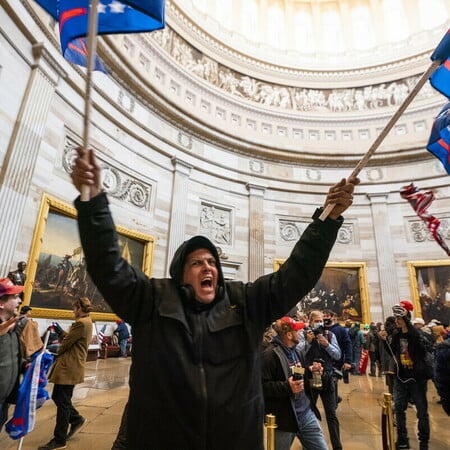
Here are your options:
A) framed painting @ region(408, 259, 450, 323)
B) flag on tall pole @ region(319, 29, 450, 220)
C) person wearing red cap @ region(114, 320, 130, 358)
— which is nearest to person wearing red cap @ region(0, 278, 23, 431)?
flag on tall pole @ region(319, 29, 450, 220)

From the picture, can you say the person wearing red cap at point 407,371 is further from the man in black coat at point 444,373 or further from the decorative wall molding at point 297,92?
the decorative wall molding at point 297,92

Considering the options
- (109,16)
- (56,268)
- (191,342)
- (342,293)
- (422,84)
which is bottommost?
(191,342)

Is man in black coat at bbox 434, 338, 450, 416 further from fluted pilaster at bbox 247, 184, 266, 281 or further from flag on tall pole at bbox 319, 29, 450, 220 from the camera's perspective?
fluted pilaster at bbox 247, 184, 266, 281

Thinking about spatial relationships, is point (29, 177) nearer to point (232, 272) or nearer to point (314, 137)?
point (232, 272)

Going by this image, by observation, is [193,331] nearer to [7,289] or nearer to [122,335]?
[7,289]

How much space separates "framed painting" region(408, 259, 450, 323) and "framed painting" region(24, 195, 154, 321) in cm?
1300

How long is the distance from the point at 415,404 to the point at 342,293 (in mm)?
11058

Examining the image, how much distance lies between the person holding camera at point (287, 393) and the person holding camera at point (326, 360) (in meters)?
0.69

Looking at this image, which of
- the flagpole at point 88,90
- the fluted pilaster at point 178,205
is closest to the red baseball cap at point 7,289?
the flagpole at point 88,90

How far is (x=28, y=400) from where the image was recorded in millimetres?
2979

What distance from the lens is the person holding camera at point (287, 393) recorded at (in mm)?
2600

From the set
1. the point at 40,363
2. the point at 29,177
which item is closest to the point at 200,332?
the point at 40,363

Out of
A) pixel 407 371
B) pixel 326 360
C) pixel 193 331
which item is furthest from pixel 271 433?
pixel 407 371

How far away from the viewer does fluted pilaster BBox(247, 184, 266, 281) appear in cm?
1441
